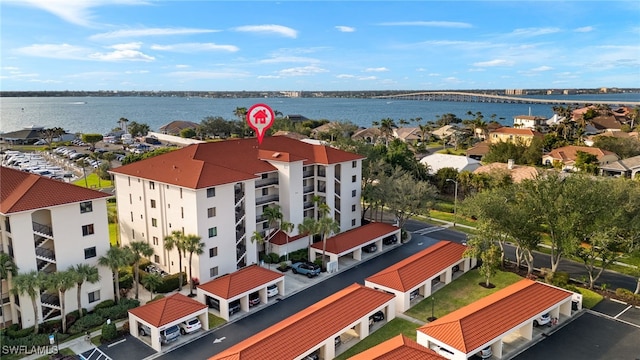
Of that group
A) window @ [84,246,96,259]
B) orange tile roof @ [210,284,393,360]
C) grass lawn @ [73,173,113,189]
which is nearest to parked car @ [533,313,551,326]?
orange tile roof @ [210,284,393,360]

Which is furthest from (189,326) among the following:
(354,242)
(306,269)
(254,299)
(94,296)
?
(354,242)

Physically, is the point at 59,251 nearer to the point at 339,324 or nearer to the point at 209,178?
the point at 209,178

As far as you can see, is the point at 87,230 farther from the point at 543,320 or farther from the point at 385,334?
the point at 543,320

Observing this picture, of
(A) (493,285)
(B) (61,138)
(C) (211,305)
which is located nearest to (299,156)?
(C) (211,305)

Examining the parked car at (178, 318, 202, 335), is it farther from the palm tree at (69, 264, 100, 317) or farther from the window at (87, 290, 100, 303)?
the window at (87, 290, 100, 303)

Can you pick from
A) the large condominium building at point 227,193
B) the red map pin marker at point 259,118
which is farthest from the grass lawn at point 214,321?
the red map pin marker at point 259,118

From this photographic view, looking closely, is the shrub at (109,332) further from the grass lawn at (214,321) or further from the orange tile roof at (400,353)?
the orange tile roof at (400,353)
